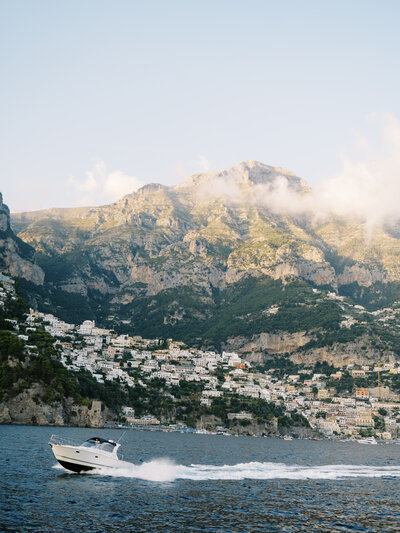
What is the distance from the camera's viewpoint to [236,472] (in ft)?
192

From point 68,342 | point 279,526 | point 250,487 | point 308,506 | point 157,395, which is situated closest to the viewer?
point 279,526

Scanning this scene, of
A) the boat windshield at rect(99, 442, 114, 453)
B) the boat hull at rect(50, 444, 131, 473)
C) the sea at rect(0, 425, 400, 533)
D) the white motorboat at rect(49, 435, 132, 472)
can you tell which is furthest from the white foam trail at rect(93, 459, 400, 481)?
the boat windshield at rect(99, 442, 114, 453)

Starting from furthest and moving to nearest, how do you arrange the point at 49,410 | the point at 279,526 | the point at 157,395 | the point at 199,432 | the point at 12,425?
the point at 157,395, the point at 199,432, the point at 49,410, the point at 12,425, the point at 279,526

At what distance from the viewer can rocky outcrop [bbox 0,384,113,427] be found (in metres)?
112

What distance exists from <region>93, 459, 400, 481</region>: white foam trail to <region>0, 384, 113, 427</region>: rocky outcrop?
56.6m

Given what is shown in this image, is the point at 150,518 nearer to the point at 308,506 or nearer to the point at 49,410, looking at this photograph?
the point at 308,506

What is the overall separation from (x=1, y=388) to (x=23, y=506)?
82.8m

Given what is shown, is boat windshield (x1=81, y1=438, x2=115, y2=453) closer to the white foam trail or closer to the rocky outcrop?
the white foam trail

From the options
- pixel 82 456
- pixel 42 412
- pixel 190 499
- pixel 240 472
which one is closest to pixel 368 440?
pixel 42 412

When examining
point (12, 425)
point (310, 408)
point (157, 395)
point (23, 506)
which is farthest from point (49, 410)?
point (310, 408)

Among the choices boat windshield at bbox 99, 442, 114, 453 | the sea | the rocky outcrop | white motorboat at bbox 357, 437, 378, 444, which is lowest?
white motorboat at bbox 357, 437, 378, 444

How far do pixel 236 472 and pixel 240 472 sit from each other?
55 cm

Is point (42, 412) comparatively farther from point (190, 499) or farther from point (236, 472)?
point (190, 499)

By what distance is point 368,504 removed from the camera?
142ft
